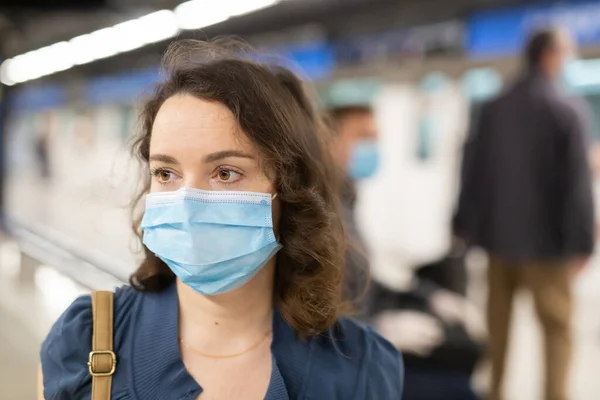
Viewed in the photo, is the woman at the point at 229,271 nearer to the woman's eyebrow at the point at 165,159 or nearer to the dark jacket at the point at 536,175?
the woman's eyebrow at the point at 165,159

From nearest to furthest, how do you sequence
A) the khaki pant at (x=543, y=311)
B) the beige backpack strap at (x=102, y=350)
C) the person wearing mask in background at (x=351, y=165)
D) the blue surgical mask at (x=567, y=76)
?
1. the beige backpack strap at (x=102, y=350)
2. the person wearing mask in background at (x=351, y=165)
3. the khaki pant at (x=543, y=311)
4. the blue surgical mask at (x=567, y=76)

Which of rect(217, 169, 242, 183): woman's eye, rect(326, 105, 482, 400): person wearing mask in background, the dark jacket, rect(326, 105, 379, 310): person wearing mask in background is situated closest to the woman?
rect(217, 169, 242, 183): woman's eye

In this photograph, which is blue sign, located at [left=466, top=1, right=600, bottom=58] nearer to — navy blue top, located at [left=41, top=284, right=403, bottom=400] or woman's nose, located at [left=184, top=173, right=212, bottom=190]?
navy blue top, located at [left=41, top=284, right=403, bottom=400]

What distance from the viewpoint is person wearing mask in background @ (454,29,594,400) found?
3531 mm

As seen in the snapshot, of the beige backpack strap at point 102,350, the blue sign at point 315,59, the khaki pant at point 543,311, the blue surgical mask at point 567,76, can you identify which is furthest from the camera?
the blue sign at point 315,59

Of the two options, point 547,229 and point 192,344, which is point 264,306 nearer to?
point 192,344

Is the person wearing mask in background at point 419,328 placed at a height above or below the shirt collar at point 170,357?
below

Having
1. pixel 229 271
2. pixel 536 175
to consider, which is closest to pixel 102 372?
pixel 229 271

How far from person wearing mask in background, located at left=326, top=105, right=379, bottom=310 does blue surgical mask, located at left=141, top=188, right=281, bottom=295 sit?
49 cm

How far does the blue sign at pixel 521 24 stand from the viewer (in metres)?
4.41

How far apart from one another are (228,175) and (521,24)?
4260 mm

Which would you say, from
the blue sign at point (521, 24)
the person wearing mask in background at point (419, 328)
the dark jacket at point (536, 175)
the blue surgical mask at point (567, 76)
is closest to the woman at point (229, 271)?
the person wearing mask in background at point (419, 328)

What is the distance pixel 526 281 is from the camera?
3.77 m

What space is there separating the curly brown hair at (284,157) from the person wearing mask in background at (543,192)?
257 centimetres
